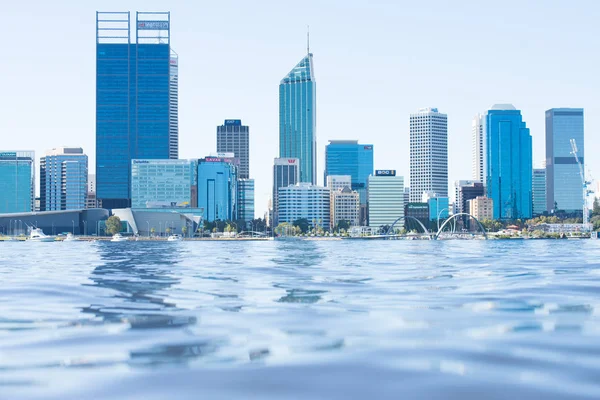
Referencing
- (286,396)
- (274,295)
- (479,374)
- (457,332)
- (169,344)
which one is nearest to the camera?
(286,396)

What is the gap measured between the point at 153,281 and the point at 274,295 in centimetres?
1008

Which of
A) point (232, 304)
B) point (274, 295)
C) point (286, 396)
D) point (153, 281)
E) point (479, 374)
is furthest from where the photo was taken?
point (153, 281)

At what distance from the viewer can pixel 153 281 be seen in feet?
120

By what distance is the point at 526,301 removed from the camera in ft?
82.8

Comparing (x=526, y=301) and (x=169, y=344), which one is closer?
(x=169, y=344)

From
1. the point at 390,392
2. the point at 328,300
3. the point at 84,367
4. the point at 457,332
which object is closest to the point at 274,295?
the point at 328,300

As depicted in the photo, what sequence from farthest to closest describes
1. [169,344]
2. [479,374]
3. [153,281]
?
[153,281]
[169,344]
[479,374]

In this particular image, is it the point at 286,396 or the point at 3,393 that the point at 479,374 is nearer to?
the point at 286,396

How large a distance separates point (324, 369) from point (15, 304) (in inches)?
589

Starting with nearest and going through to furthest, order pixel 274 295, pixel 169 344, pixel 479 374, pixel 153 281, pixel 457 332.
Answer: pixel 479 374
pixel 169 344
pixel 457 332
pixel 274 295
pixel 153 281

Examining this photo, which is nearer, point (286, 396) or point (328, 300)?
point (286, 396)

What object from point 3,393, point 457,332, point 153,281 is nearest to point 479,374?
point 457,332

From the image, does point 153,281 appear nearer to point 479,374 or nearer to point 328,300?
point 328,300

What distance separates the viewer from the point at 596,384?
12.4 metres
